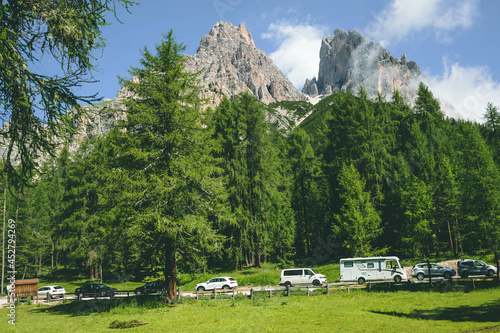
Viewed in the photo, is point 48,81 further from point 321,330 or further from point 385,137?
point 385,137

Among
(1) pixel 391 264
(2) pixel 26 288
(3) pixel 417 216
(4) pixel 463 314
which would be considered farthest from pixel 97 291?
(3) pixel 417 216

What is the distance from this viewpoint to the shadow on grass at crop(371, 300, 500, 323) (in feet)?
42.1

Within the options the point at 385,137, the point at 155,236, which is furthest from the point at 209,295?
the point at 385,137

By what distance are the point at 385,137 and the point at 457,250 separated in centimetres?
1621

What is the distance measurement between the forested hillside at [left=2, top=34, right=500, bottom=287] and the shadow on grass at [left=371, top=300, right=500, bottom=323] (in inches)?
383

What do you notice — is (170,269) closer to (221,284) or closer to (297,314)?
(297,314)

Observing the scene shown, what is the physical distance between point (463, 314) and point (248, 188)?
2443cm

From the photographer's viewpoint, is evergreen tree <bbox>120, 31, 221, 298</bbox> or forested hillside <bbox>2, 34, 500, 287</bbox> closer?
evergreen tree <bbox>120, 31, 221, 298</bbox>

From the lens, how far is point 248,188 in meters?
35.9

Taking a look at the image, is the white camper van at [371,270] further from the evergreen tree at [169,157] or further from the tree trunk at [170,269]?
the tree trunk at [170,269]

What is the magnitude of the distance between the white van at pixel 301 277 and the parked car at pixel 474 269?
12.0 meters

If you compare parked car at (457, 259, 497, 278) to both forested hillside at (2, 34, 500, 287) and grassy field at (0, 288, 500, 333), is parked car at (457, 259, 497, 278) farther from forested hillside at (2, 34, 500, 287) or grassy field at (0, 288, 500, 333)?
grassy field at (0, 288, 500, 333)

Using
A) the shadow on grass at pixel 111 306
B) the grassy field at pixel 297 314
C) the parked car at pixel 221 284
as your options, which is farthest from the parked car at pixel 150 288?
the shadow on grass at pixel 111 306

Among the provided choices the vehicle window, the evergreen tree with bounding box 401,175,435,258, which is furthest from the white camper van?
the evergreen tree with bounding box 401,175,435,258
